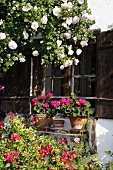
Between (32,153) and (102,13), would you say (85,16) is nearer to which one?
(102,13)

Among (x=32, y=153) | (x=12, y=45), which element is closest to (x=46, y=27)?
(x=12, y=45)

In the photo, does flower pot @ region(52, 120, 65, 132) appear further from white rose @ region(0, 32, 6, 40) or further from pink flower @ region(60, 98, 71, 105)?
white rose @ region(0, 32, 6, 40)

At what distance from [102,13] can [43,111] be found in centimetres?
208

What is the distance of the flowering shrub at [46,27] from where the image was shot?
6.89m

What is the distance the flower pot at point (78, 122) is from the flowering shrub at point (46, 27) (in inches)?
37.3

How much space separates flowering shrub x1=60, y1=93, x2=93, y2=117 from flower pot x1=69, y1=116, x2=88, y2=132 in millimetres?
73

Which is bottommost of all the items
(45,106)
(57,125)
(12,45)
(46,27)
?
(57,125)

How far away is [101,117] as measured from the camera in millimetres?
7195

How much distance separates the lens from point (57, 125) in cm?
753

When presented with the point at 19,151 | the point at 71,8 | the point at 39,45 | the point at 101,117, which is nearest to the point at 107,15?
the point at 71,8

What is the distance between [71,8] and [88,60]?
3.62 feet

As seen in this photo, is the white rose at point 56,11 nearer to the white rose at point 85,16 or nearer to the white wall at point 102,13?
the white rose at point 85,16

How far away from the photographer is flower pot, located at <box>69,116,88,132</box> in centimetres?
723

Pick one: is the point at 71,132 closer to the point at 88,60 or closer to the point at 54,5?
the point at 88,60
